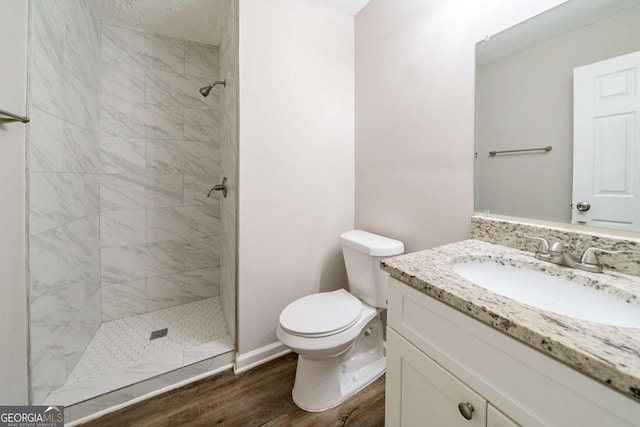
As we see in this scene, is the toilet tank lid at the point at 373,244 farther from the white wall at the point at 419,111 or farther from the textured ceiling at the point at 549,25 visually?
the textured ceiling at the point at 549,25

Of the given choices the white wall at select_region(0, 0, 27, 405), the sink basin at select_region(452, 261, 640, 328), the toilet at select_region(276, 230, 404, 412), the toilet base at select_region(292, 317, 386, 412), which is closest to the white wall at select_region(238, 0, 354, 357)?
the toilet at select_region(276, 230, 404, 412)

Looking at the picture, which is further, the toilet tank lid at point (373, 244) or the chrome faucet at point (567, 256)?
the toilet tank lid at point (373, 244)

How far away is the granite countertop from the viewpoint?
1.20 feet

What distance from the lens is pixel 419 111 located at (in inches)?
50.8

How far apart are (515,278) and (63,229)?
2.10 meters

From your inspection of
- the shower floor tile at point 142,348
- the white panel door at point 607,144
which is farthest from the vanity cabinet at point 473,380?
the shower floor tile at point 142,348

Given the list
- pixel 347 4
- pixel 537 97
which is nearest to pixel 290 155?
pixel 347 4

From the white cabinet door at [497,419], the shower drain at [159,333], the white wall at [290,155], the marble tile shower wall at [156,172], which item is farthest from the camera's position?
the marble tile shower wall at [156,172]

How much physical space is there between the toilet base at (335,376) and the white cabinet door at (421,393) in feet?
1.56

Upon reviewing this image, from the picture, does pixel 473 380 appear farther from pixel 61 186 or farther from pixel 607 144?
pixel 61 186

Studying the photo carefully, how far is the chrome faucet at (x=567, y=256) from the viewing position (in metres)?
0.71

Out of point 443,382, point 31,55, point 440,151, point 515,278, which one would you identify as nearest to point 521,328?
point 443,382

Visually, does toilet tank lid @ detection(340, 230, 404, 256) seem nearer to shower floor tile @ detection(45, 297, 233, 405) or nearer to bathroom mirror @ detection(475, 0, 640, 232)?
bathroom mirror @ detection(475, 0, 640, 232)

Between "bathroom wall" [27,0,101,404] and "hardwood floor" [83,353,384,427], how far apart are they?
1.52 ft
